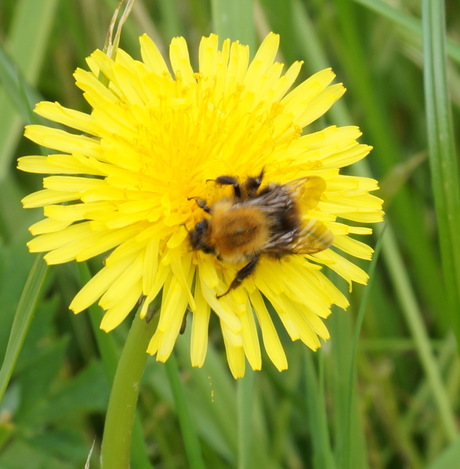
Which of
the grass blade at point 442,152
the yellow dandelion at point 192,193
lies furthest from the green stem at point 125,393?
the grass blade at point 442,152

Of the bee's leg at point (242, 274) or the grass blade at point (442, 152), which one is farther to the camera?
the grass blade at point (442, 152)

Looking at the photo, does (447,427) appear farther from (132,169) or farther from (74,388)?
(132,169)

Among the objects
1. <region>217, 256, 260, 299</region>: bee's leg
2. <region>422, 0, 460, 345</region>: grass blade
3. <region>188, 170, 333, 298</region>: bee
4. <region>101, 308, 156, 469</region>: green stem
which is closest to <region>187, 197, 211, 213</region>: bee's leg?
<region>188, 170, 333, 298</region>: bee

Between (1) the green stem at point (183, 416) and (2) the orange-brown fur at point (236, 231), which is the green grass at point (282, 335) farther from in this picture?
(2) the orange-brown fur at point (236, 231)

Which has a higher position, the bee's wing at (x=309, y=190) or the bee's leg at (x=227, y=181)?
the bee's leg at (x=227, y=181)

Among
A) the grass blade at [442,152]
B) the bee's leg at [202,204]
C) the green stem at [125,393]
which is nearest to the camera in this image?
the green stem at [125,393]

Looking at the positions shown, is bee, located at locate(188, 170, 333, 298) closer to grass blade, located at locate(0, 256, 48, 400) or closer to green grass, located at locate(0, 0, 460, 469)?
green grass, located at locate(0, 0, 460, 469)
